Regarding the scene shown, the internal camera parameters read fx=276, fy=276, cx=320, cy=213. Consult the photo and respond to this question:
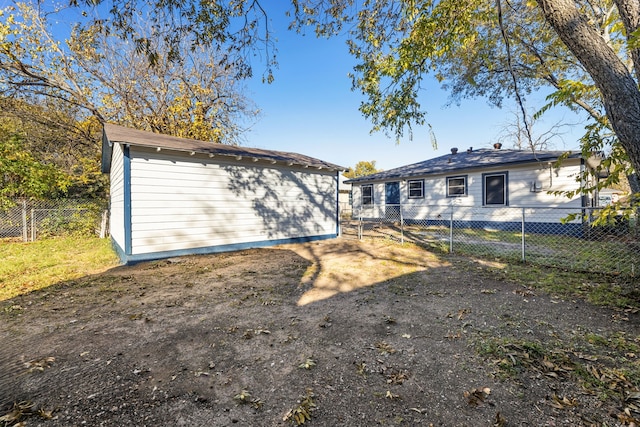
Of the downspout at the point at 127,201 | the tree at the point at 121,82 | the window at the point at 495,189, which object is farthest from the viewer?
the window at the point at 495,189

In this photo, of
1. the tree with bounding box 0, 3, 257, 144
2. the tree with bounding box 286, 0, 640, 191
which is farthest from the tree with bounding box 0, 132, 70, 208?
the tree with bounding box 286, 0, 640, 191

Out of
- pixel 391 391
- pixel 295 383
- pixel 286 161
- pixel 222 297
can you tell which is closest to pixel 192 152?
pixel 286 161

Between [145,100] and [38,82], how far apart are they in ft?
12.4

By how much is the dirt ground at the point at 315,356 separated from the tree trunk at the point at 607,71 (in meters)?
1.83

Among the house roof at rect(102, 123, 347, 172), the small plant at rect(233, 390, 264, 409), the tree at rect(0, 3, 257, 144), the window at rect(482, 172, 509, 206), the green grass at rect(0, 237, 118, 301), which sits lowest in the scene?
the small plant at rect(233, 390, 264, 409)

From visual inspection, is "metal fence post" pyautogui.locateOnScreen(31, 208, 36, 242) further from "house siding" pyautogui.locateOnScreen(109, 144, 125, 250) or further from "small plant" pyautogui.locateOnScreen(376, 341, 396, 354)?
"small plant" pyautogui.locateOnScreen(376, 341, 396, 354)

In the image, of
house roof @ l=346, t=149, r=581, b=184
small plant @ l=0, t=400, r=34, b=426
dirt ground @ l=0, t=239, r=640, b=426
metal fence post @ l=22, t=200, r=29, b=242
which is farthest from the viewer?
house roof @ l=346, t=149, r=581, b=184

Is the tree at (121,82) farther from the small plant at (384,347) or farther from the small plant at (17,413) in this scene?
the small plant at (384,347)

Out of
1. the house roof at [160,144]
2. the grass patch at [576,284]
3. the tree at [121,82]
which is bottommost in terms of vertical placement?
the grass patch at [576,284]

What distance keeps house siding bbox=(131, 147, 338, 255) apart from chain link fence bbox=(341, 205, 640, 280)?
199cm

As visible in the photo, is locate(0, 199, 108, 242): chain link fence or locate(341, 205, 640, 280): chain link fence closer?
locate(341, 205, 640, 280): chain link fence

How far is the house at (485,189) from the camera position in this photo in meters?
10.2

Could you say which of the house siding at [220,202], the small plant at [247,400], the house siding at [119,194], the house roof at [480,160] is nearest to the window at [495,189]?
the house roof at [480,160]

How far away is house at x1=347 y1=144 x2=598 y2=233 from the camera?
10.2 m
